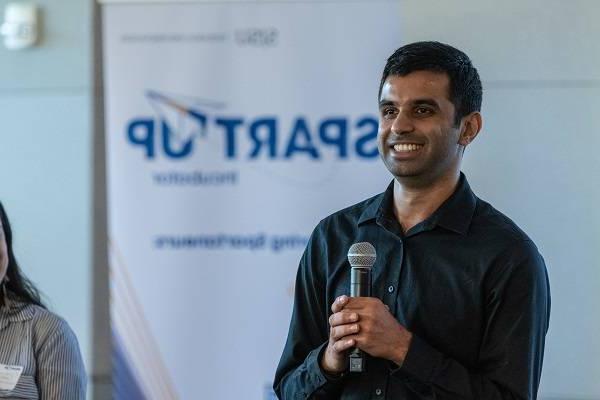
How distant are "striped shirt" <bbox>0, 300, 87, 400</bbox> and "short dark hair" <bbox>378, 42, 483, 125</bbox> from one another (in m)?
1.42

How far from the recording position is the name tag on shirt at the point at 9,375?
2.80m

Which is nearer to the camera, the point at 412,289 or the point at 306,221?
the point at 412,289

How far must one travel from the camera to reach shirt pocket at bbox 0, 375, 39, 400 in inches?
110

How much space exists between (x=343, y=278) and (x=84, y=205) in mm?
2664

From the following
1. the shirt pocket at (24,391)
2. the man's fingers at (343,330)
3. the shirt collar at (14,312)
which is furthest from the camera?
the shirt collar at (14,312)

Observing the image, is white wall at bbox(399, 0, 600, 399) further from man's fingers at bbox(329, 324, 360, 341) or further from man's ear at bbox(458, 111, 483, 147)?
man's fingers at bbox(329, 324, 360, 341)

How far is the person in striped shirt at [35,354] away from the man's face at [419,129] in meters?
1.38

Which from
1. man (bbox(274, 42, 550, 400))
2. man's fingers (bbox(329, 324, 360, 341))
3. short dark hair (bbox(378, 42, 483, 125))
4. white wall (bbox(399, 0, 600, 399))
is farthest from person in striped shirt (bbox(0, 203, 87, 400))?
white wall (bbox(399, 0, 600, 399))

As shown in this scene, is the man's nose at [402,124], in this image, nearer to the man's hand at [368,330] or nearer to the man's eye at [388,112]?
the man's eye at [388,112]

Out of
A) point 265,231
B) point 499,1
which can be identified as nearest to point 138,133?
point 265,231

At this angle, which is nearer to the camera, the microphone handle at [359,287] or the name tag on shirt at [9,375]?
the microphone handle at [359,287]

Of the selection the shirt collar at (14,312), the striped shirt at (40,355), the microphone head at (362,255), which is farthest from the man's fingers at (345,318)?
the shirt collar at (14,312)

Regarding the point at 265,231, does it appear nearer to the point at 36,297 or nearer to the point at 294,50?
the point at 294,50

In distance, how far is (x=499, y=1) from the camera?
3.93m
